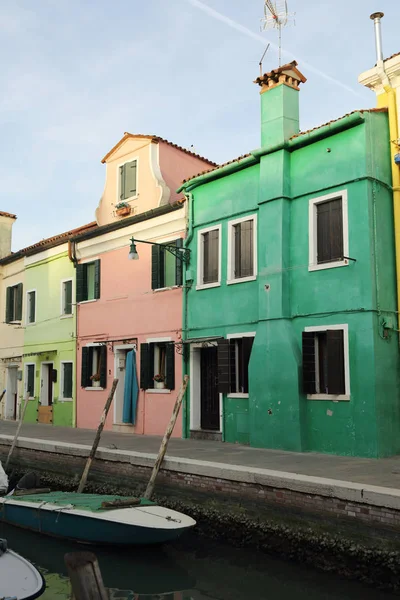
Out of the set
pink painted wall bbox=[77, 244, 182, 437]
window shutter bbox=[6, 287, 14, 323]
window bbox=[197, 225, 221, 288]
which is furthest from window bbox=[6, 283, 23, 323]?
window bbox=[197, 225, 221, 288]

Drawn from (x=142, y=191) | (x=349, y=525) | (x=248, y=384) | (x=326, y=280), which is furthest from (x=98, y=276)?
(x=349, y=525)

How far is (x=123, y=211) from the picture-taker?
1788cm

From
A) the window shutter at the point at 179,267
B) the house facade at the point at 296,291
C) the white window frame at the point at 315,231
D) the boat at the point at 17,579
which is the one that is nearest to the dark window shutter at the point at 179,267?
the window shutter at the point at 179,267

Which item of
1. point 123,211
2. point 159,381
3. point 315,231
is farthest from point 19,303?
point 315,231

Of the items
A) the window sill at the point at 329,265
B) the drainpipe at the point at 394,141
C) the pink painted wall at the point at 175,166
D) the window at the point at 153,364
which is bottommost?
the window at the point at 153,364

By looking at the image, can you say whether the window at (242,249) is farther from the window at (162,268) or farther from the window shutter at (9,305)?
the window shutter at (9,305)

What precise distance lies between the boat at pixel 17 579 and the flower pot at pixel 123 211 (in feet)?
39.5

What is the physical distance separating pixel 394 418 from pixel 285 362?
2371 millimetres

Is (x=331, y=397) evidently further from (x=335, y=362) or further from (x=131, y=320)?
(x=131, y=320)

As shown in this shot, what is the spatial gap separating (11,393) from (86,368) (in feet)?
20.3

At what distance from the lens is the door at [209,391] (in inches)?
578

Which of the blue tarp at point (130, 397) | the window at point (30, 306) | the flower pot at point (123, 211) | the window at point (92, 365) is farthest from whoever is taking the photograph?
the window at point (30, 306)

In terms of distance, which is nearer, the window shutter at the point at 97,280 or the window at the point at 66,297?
the window shutter at the point at 97,280

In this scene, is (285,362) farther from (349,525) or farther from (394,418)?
(349,525)
